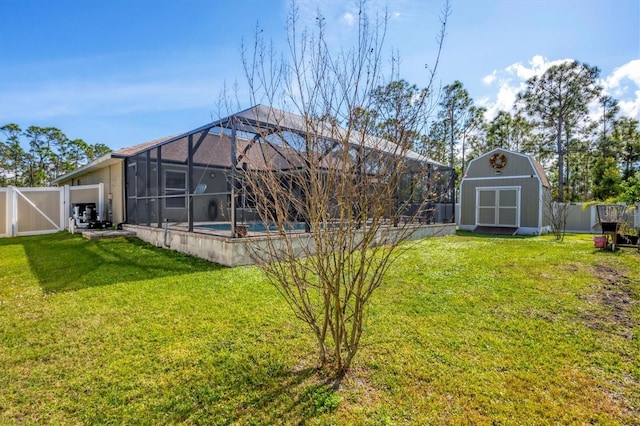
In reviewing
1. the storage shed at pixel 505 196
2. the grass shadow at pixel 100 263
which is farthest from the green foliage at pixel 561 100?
the grass shadow at pixel 100 263

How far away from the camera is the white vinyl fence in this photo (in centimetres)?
1119

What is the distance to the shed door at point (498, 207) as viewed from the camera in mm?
15633

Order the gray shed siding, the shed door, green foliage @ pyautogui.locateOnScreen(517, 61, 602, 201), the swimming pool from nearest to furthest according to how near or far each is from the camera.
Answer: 1. the swimming pool
2. the gray shed siding
3. the shed door
4. green foliage @ pyautogui.locateOnScreen(517, 61, 602, 201)

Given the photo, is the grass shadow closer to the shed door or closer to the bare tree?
the bare tree

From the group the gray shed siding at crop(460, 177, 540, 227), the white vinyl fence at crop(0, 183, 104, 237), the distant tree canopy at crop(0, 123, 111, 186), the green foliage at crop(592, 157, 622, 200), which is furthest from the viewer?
the distant tree canopy at crop(0, 123, 111, 186)

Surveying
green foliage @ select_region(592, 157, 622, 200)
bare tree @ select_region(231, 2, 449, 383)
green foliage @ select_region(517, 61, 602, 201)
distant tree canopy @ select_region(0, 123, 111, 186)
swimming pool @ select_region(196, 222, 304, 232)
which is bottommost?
swimming pool @ select_region(196, 222, 304, 232)

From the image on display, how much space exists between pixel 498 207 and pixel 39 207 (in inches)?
789

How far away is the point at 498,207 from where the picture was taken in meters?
16.1

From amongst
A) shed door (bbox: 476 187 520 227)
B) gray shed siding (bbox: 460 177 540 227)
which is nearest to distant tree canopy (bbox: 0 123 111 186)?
gray shed siding (bbox: 460 177 540 227)

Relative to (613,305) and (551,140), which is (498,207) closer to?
(613,305)

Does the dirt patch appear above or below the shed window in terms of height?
below

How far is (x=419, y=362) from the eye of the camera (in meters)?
2.80

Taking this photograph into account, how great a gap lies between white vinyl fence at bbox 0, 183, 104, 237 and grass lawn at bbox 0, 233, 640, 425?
7.92 metres

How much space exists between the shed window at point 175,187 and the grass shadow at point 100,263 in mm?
2538
